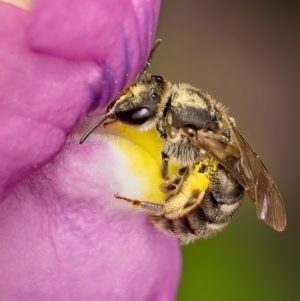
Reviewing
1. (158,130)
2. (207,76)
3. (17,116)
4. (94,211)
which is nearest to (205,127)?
(158,130)

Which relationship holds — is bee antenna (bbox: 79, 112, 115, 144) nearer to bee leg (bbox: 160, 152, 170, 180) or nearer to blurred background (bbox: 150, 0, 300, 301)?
bee leg (bbox: 160, 152, 170, 180)

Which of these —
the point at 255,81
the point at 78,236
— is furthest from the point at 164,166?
the point at 255,81

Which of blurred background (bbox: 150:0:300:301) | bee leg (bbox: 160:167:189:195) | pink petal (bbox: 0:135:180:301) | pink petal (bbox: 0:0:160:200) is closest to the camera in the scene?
pink petal (bbox: 0:0:160:200)

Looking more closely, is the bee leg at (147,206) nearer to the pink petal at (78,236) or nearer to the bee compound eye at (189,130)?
the pink petal at (78,236)

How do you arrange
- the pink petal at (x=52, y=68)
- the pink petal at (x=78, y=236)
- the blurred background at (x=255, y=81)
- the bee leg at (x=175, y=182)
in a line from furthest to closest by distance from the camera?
1. the blurred background at (x=255, y=81)
2. the bee leg at (x=175, y=182)
3. the pink petal at (x=78, y=236)
4. the pink petal at (x=52, y=68)

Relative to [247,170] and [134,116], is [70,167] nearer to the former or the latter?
[134,116]

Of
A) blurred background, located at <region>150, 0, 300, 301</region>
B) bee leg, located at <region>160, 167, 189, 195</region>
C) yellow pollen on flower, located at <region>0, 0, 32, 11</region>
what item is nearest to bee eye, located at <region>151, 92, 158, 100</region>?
bee leg, located at <region>160, 167, 189, 195</region>

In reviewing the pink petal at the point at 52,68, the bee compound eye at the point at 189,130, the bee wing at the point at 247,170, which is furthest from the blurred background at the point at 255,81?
the pink petal at the point at 52,68
